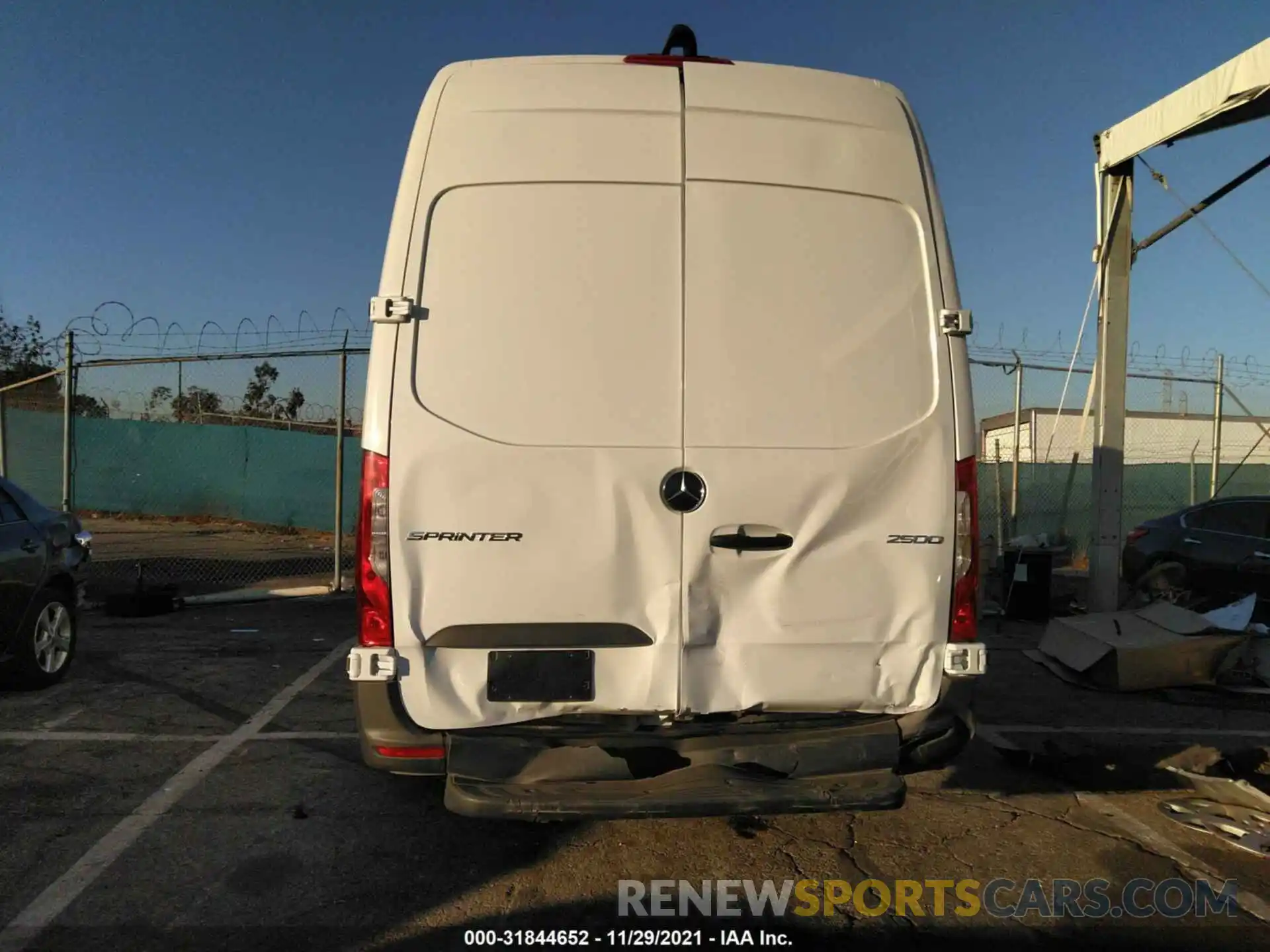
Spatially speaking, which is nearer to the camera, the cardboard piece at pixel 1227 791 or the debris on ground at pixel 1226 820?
the debris on ground at pixel 1226 820

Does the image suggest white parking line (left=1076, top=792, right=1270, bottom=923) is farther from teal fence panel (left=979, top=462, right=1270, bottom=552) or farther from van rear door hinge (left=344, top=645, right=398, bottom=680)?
teal fence panel (left=979, top=462, right=1270, bottom=552)

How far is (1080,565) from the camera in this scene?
13719mm

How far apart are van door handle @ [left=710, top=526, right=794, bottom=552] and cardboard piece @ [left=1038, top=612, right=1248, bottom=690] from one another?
4606 millimetres

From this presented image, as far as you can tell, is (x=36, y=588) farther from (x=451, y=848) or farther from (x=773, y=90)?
(x=773, y=90)

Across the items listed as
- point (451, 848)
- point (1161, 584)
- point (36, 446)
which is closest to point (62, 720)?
point (451, 848)

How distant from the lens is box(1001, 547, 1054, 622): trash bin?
30.2ft

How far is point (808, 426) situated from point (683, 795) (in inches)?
51.0

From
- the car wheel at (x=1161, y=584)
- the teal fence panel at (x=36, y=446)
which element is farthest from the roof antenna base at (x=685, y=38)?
the teal fence panel at (x=36, y=446)

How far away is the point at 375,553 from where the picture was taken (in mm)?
3037

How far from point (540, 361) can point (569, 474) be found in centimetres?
40

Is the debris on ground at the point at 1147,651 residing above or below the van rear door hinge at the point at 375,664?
below

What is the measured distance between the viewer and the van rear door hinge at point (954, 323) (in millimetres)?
3197

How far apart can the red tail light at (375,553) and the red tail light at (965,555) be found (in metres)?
1.98

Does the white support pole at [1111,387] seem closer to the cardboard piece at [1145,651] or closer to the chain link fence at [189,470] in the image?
the cardboard piece at [1145,651]
